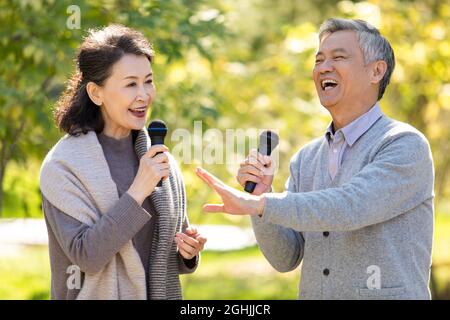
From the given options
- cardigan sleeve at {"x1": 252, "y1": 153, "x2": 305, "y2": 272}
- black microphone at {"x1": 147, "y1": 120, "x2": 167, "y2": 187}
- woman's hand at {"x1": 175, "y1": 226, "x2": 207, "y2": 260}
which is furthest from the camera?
cardigan sleeve at {"x1": 252, "y1": 153, "x2": 305, "y2": 272}

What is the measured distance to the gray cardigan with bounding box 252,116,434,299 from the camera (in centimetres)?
290

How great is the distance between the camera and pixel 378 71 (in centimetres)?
337

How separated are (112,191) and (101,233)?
0.19 m

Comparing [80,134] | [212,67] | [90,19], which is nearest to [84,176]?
[80,134]

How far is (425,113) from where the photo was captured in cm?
699

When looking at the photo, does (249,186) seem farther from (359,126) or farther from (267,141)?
(359,126)

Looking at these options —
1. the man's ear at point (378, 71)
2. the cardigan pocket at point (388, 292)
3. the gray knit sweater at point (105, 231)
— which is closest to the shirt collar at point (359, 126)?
the man's ear at point (378, 71)

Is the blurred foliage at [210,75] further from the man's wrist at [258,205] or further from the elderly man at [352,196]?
the man's wrist at [258,205]

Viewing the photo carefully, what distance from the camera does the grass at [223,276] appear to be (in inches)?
295

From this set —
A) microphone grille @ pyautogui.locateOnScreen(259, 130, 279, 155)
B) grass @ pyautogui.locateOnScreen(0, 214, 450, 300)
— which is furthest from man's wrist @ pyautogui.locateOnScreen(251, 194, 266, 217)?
grass @ pyautogui.locateOnScreen(0, 214, 450, 300)

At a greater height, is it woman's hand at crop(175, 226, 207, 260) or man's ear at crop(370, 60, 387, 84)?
man's ear at crop(370, 60, 387, 84)

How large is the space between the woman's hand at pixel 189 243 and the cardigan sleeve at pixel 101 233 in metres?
0.23

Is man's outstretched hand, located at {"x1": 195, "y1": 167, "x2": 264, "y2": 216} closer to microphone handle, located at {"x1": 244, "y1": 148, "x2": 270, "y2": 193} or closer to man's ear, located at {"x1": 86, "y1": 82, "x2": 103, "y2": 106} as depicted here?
microphone handle, located at {"x1": 244, "y1": 148, "x2": 270, "y2": 193}

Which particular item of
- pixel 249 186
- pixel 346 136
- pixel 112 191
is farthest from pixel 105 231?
pixel 346 136
